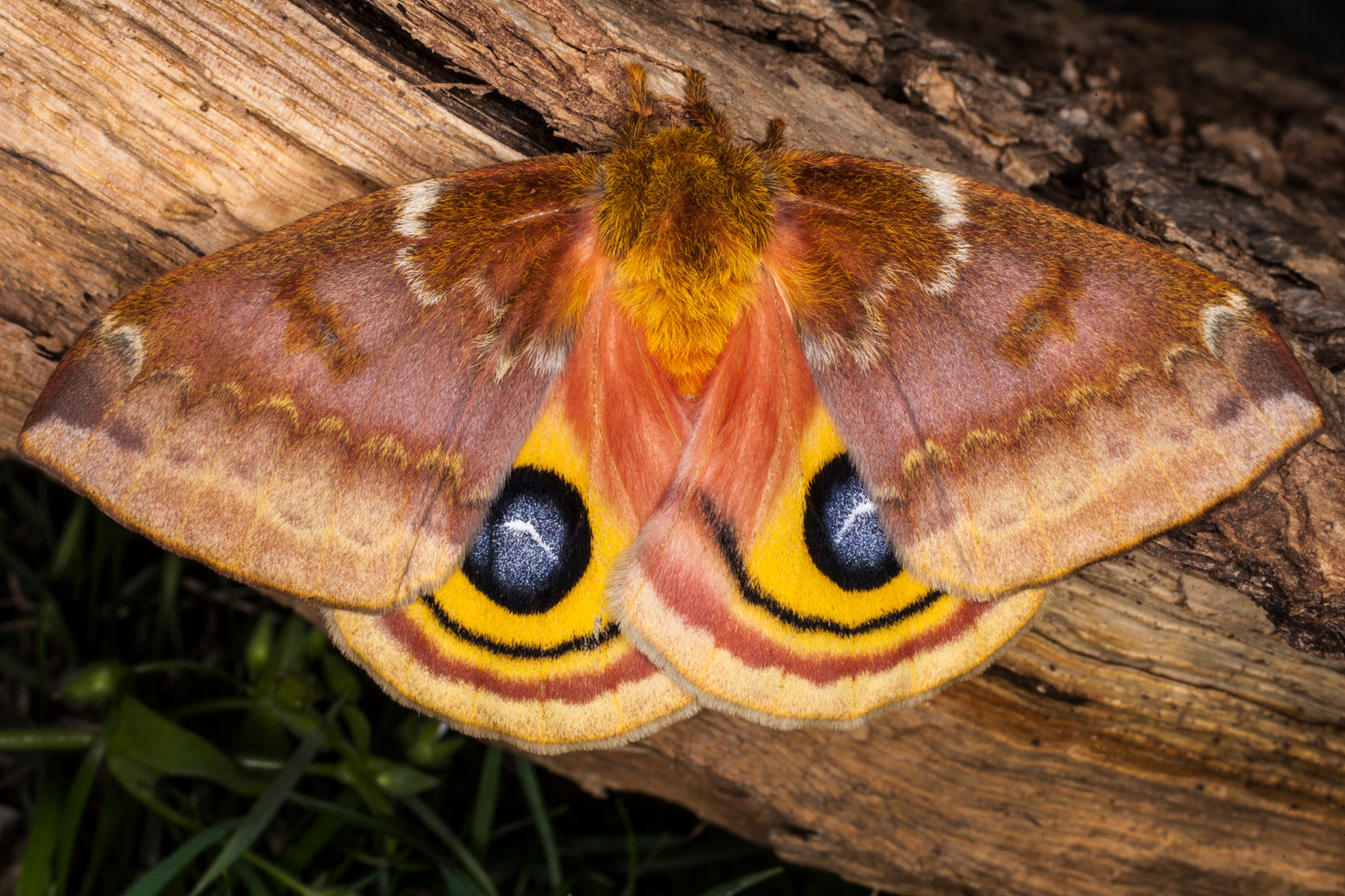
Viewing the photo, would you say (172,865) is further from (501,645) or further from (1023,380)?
(1023,380)

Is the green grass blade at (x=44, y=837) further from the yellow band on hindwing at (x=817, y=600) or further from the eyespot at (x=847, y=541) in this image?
the eyespot at (x=847, y=541)

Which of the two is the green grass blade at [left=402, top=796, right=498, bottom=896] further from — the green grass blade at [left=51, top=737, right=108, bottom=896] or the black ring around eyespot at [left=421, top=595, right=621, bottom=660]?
the black ring around eyespot at [left=421, top=595, right=621, bottom=660]

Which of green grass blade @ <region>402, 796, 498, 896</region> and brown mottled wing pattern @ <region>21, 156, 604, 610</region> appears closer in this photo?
brown mottled wing pattern @ <region>21, 156, 604, 610</region>

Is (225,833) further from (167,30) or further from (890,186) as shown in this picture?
(890,186)

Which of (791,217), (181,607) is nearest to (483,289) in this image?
(791,217)

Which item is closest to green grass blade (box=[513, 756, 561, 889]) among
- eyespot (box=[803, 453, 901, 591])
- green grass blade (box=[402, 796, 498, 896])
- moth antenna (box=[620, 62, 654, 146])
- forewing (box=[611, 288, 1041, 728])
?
green grass blade (box=[402, 796, 498, 896])

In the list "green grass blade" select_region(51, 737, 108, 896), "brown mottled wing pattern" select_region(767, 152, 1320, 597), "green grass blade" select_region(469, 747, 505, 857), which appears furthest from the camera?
"green grass blade" select_region(469, 747, 505, 857)
